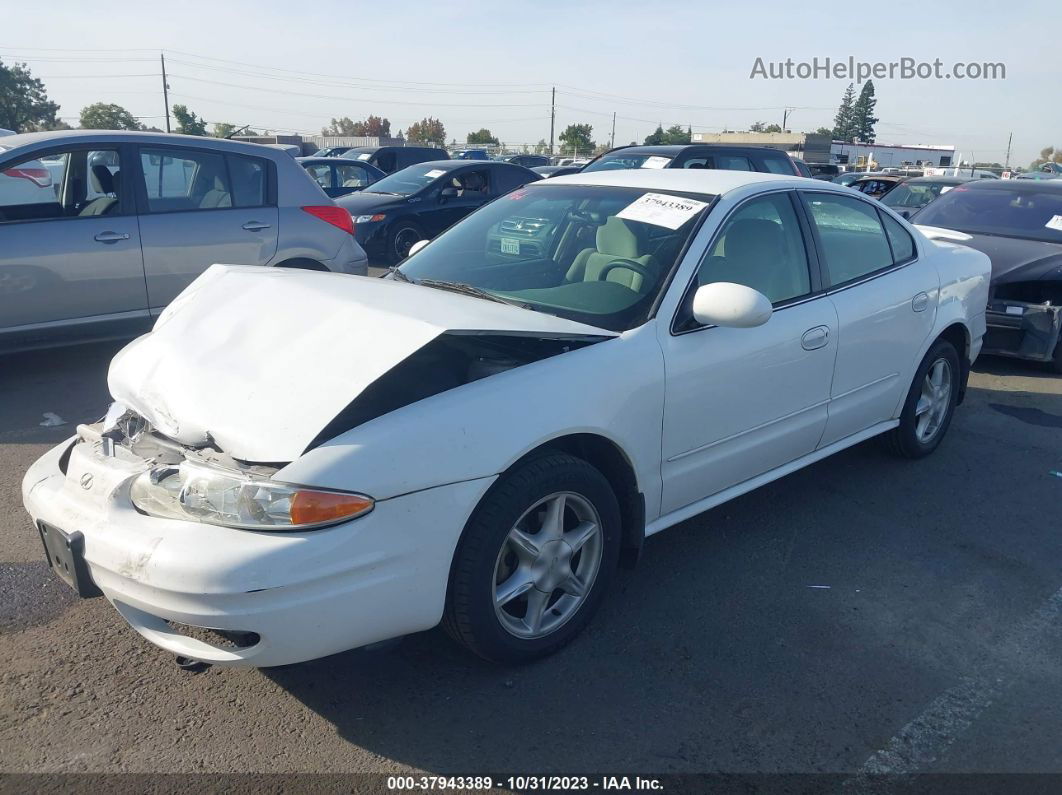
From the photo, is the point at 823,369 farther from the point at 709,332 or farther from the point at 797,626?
the point at 797,626

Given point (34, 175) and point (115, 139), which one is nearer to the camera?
point (34, 175)

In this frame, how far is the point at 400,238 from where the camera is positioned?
37.4 feet

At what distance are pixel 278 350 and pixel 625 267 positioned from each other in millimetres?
1432

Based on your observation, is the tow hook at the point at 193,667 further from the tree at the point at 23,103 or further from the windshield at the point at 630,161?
the tree at the point at 23,103

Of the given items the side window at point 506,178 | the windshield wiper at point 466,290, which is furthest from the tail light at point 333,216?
the side window at point 506,178

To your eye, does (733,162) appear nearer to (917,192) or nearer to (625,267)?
(917,192)

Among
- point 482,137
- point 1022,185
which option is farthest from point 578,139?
point 1022,185

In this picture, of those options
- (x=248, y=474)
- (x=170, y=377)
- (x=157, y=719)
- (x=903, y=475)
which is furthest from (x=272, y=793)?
(x=903, y=475)

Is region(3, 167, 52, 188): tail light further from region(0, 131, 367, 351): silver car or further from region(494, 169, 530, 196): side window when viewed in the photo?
region(494, 169, 530, 196): side window

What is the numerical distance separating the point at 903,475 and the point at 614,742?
115 inches

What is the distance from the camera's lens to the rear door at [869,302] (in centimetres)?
408

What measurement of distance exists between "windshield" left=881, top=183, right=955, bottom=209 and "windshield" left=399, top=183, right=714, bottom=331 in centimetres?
895

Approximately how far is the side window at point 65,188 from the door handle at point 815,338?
4.75m

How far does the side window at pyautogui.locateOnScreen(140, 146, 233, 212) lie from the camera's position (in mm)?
6160
